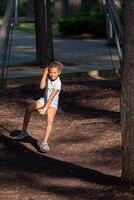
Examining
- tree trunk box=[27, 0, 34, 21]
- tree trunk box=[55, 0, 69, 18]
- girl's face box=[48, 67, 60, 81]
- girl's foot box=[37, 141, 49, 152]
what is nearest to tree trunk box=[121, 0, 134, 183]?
girl's face box=[48, 67, 60, 81]

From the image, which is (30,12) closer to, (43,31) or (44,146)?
(43,31)

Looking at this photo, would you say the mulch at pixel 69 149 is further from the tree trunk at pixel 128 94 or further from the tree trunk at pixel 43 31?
the tree trunk at pixel 43 31

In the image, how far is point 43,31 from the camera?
16.1 m

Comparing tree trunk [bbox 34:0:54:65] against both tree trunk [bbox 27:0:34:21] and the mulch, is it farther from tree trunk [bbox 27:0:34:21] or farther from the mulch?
tree trunk [bbox 27:0:34:21]

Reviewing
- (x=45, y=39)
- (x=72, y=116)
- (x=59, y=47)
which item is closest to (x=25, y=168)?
(x=72, y=116)

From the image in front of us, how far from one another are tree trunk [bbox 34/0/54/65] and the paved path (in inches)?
16.8

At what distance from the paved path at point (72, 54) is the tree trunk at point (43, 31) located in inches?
16.8

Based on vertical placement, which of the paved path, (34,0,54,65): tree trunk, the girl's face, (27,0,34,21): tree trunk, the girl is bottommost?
(27,0,34,21): tree trunk

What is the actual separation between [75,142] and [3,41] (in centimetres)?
332

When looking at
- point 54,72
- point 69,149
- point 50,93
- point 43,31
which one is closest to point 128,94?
point 54,72

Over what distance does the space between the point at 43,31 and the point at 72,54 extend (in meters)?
5.75

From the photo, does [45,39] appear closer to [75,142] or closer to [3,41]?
[3,41]

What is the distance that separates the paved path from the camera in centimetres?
1677

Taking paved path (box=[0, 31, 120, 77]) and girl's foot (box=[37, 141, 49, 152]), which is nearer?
girl's foot (box=[37, 141, 49, 152])
